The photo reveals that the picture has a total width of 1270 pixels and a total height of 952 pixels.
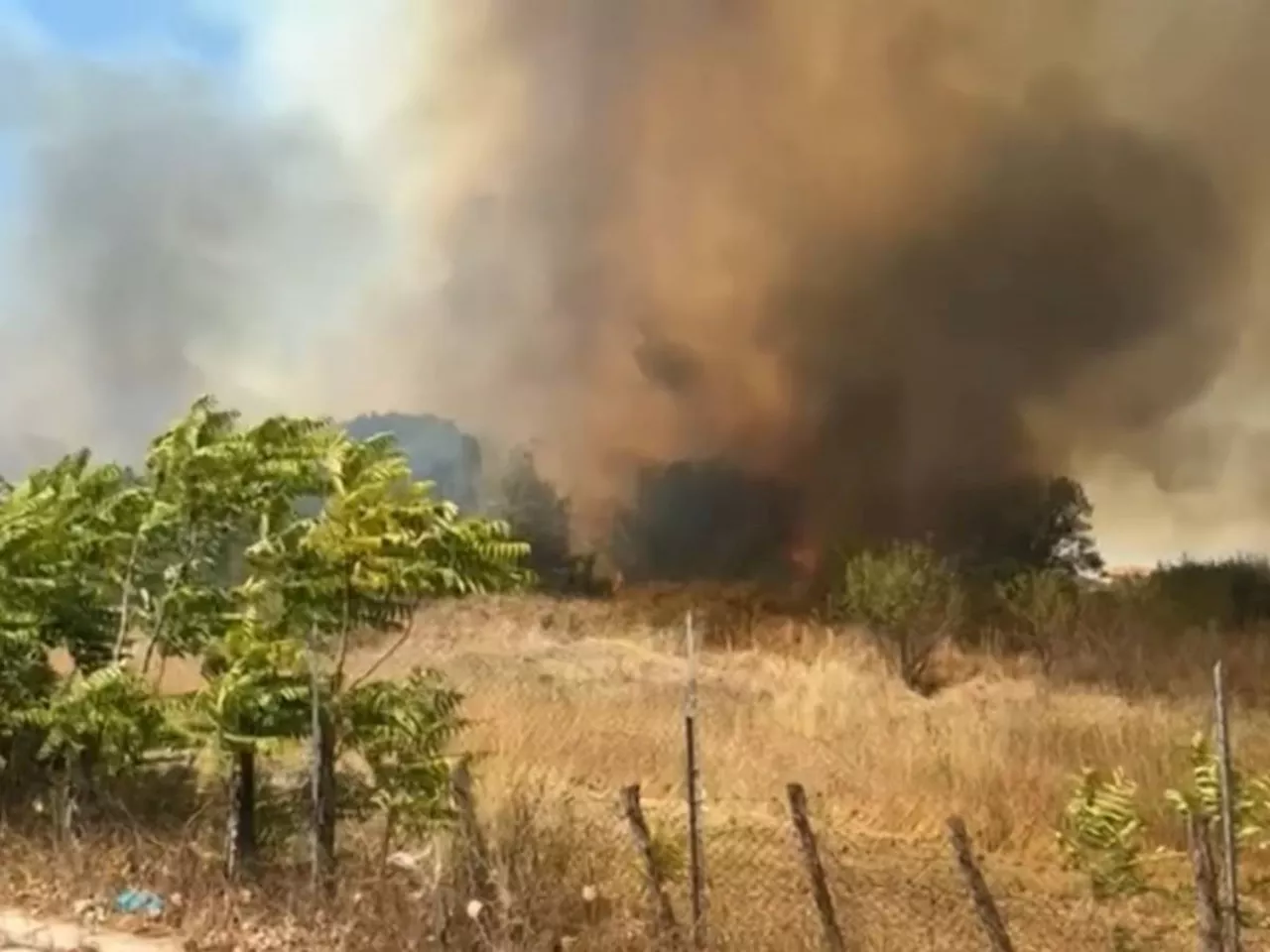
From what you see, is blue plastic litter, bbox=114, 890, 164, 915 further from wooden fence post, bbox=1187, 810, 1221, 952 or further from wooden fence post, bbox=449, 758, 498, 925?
wooden fence post, bbox=1187, 810, 1221, 952

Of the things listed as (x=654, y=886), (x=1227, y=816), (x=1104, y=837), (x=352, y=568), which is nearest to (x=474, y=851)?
(x=654, y=886)

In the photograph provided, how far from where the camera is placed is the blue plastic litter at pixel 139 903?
5609mm

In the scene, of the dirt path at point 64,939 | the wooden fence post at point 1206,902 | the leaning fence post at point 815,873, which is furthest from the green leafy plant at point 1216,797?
Answer: the dirt path at point 64,939

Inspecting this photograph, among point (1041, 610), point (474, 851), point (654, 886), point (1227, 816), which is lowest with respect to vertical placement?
point (654, 886)

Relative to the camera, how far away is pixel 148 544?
6922 mm

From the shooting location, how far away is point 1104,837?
5.24 meters

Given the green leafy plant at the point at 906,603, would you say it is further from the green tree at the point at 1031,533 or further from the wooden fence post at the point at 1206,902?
the wooden fence post at the point at 1206,902

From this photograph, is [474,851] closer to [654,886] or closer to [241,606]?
[654,886]

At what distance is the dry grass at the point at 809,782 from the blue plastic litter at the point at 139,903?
0.12 metres

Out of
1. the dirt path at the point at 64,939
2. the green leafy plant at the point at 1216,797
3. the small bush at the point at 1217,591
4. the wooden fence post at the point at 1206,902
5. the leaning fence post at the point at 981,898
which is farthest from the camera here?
the small bush at the point at 1217,591

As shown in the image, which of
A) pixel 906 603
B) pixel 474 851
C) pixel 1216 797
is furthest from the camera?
pixel 906 603

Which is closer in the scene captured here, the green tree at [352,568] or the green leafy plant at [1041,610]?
the green tree at [352,568]

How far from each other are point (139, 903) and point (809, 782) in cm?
439

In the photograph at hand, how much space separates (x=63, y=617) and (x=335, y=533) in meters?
2.32
